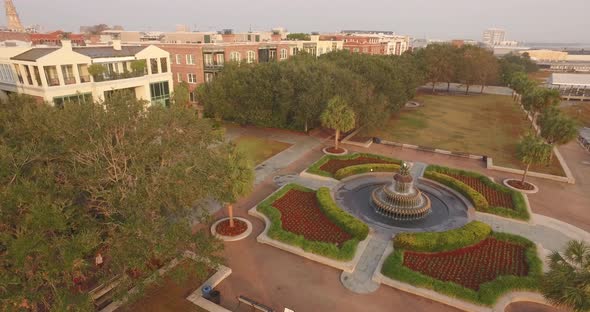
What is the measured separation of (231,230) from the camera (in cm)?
2223

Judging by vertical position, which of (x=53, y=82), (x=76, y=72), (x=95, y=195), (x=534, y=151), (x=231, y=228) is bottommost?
(x=231, y=228)

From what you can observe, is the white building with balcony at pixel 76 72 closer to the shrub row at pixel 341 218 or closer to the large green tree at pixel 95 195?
the large green tree at pixel 95 195

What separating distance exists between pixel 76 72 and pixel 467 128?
51.6m

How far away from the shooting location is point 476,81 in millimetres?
76125

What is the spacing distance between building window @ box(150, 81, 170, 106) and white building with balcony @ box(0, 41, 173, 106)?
13 cm

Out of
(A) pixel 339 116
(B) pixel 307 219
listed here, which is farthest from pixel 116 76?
(B) pixel 307 219

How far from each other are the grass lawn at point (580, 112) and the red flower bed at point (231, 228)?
58.0 meters

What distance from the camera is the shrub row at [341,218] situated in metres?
21.6

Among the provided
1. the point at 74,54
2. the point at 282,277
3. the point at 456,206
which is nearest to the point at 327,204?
the point at 282,277

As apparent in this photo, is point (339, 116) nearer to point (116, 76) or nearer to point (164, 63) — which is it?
point (164, 63)

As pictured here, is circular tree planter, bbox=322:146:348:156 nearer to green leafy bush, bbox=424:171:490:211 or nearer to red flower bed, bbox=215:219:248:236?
green leafy bush, bbox=424:171:490:211

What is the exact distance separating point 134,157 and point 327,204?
14104 mm

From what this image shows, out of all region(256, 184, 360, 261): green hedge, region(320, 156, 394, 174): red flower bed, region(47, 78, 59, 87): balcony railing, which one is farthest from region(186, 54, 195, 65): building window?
region(256, 184, 360, 261): green hedge

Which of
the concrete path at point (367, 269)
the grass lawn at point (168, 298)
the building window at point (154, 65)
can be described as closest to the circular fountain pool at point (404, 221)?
the concrete path at point (367, 269)
